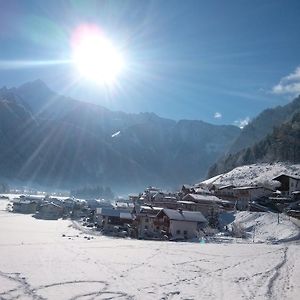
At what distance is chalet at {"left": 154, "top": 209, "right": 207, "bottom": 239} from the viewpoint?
60.7 meters

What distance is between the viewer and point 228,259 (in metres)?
34.5

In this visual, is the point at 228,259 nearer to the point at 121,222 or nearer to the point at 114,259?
the point at 114,259

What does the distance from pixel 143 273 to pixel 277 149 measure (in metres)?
116

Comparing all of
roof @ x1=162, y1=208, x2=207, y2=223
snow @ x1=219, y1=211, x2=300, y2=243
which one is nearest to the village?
roof @ x1=162, y1=208, x2=207, y2=223

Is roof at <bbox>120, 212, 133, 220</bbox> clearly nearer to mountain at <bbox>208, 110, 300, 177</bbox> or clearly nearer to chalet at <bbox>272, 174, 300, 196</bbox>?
chalet at <bbox>272, 174, 300, 196</bbox>

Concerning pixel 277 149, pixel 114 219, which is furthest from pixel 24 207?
pixel 277 149

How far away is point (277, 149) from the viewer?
135 m

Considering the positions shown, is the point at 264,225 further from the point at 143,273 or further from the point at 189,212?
the point at 143,273

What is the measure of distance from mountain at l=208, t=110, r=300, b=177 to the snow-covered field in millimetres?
95211

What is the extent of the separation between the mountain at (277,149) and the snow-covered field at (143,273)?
95211 mm

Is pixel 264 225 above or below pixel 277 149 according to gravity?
below

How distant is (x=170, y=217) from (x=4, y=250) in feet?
97.5

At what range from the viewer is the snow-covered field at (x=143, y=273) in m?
21.2

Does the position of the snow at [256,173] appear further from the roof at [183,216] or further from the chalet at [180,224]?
the chalet at [180,224]
